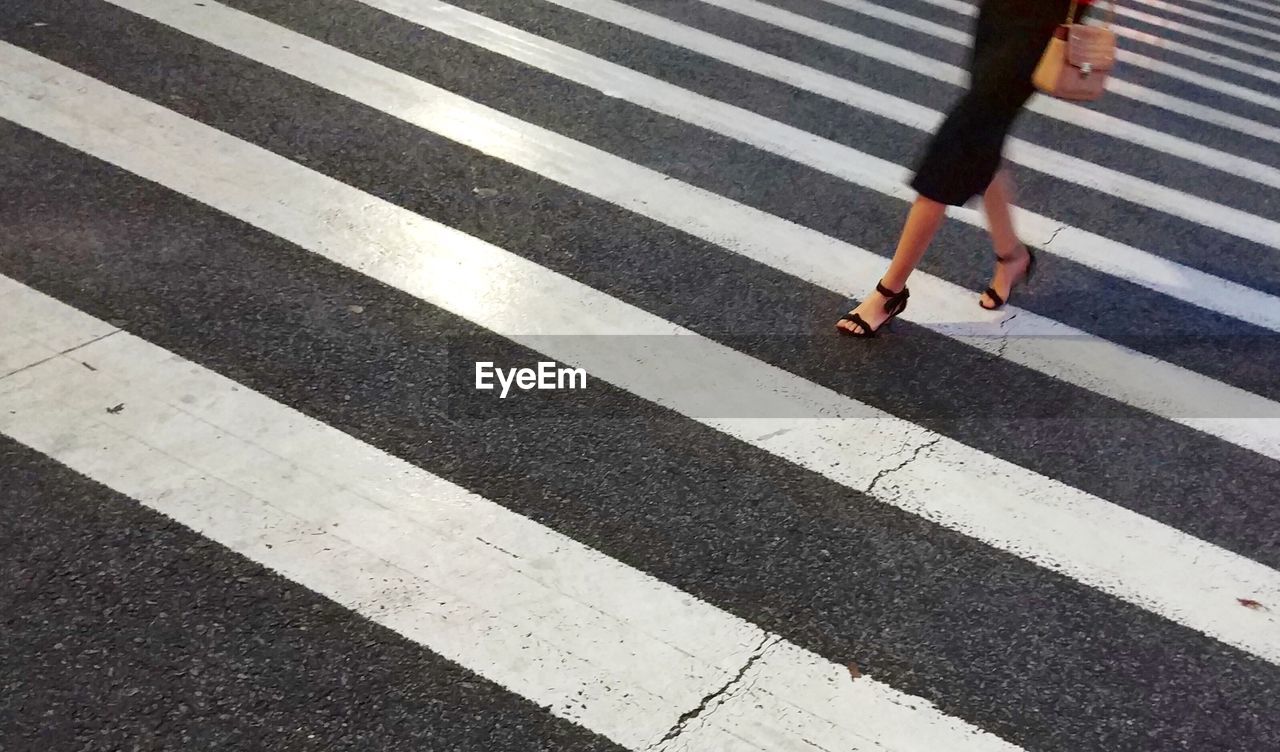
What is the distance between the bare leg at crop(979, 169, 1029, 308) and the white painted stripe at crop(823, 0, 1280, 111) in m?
3.58

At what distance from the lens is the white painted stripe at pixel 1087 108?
21.0 ft

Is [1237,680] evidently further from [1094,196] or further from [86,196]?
[86,196]

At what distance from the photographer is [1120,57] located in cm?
812

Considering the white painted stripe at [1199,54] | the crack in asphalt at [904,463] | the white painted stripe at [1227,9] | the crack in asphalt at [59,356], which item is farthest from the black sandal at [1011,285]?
the white painted stripe at [1227,9]

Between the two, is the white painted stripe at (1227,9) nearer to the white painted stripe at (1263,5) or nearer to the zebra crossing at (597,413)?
the white painted stripe at (1263,5)

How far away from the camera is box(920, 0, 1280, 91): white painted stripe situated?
27.3ft

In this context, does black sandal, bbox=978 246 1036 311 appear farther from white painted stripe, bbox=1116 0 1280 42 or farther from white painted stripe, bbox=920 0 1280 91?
white painted stripe, bbox=1116 0 1280 42

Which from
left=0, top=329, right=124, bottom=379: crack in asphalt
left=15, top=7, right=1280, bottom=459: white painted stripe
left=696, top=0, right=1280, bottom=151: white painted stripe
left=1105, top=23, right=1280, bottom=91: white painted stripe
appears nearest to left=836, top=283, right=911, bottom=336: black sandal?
left=15, top=7, right=1280, bottom=459: white painted stripe

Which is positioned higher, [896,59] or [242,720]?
[896,59]

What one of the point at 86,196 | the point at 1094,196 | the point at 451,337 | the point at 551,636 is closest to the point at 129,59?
the point at 86,196

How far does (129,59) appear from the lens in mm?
5172

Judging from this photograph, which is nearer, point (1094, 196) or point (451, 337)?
point (451, 337)

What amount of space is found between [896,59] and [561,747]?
5446 millimetres

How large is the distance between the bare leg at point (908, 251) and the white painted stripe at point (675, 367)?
435 millimetres
